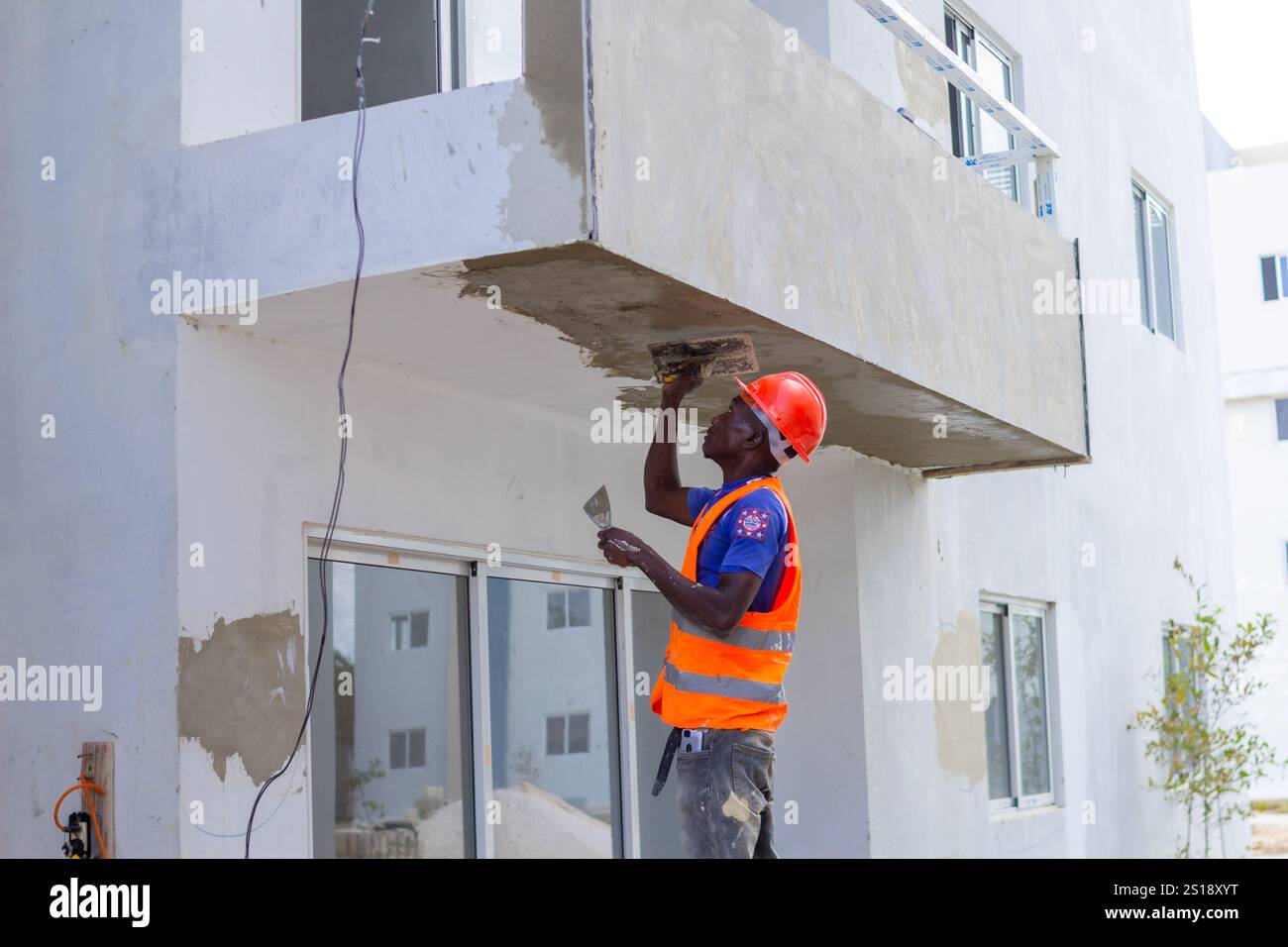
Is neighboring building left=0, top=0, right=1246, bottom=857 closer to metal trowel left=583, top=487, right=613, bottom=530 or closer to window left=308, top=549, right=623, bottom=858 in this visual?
window left=308, top=549, right=623, bottom=858

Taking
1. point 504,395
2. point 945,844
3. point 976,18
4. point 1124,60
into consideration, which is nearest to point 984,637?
point 945,844

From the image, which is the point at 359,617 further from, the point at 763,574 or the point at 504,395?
the point at 763,574

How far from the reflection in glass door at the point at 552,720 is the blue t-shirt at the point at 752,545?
2618 millimetres

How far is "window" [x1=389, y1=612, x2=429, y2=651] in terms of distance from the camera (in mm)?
6719

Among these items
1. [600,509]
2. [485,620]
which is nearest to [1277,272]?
[485,620]

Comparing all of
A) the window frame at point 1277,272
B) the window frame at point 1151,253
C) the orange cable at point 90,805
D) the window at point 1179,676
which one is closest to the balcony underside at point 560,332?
the orange cable at point 90,805

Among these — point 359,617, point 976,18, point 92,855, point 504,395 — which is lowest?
point 92,855

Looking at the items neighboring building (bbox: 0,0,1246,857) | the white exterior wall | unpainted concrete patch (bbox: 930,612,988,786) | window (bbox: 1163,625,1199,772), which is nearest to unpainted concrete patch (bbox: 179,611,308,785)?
neighboring building (bbox: 0,0,1246,857)

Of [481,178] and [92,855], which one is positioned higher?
[481,178]

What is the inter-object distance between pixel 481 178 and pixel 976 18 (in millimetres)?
6834

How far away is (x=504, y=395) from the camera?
23.4ft

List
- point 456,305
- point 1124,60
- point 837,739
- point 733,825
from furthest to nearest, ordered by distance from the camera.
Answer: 1. point 1124,60
2. point 837,739
3. point 456,305
4. point 733,825

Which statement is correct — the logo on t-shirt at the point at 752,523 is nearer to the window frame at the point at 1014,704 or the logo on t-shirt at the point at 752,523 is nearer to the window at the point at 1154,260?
the window frame at the point at 1014,704

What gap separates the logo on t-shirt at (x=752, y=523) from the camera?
468 centimetres
